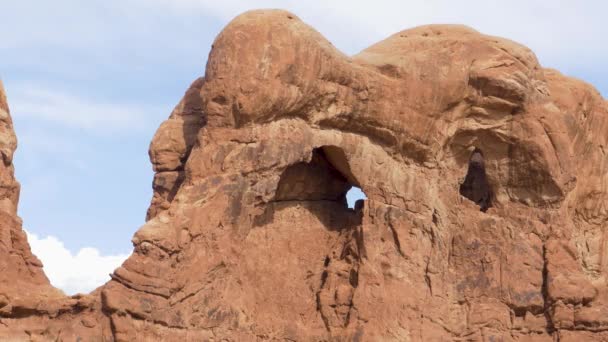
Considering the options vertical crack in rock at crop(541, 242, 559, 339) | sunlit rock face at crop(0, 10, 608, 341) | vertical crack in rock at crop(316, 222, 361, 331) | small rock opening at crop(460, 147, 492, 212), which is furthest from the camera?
small rock opening at crop(460, 147, 492, 212)

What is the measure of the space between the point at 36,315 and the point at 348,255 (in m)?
5.71

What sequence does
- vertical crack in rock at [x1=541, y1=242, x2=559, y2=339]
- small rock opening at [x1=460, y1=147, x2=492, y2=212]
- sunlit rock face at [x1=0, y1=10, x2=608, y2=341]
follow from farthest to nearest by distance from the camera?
small rock opening at [x1=460, y1=147, x2=492, y2=212] < vertical crack in rock at [x1=541, y1=242, x2=559, y2=339] < sunlit rock face at [x1=0, y1=10, x2=608, y2=341]

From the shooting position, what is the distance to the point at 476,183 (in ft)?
95.8

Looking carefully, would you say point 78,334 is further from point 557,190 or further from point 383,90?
point 557,190

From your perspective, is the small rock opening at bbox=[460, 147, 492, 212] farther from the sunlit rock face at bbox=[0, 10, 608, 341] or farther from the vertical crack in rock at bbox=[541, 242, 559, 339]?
the vertical crack in rock at bbox=[541, 242, 559, 339]

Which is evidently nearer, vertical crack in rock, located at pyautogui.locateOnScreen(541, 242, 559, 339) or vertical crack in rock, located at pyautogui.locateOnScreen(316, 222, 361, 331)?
vertical crack in rock, located at pyautogui.locateOnScreen(316, 222, 361, 331)

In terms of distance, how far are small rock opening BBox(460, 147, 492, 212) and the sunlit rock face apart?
1.0 inches

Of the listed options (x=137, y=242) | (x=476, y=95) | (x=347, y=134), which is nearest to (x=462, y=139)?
(x=476, y=95)

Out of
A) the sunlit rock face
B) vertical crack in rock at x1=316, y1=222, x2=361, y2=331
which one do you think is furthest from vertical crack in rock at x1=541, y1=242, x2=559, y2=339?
vertical crack in rock at x1=316, y1=222, x2=361, y2=331

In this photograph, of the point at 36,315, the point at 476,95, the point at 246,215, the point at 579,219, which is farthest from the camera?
the point at 579,219

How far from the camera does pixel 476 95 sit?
27.4 m

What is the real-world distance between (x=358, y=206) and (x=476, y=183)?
3103 millimetres

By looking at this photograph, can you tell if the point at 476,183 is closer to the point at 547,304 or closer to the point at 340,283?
the point at 547,304

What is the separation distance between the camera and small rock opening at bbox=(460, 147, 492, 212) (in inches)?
1143
